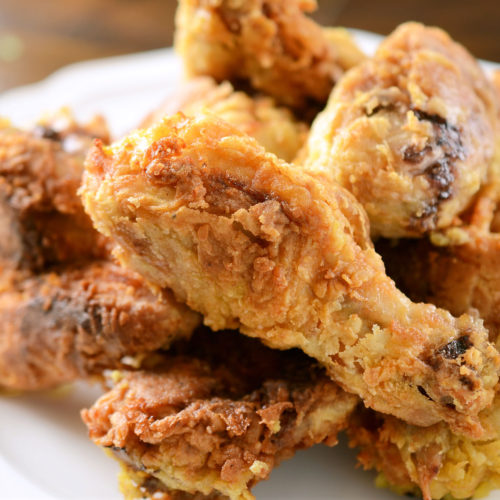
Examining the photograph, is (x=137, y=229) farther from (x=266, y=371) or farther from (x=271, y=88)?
(x=271, y=88)

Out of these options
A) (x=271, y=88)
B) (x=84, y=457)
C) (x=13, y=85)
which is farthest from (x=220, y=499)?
(x=13, y=85)

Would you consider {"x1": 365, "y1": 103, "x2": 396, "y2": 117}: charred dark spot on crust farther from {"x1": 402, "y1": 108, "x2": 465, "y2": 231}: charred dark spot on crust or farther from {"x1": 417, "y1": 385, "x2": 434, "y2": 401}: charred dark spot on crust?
{"x1": 417, "y1": 385, "x2": 434, "y2": 401}: charred dark spot on crust

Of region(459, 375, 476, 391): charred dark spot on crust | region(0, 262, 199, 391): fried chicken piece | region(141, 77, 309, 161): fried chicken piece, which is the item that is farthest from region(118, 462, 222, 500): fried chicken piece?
region(141, 77, 309, 161): fried chicken piece

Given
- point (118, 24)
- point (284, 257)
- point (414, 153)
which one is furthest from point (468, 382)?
point (118, 24)

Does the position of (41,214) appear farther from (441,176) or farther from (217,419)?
(441,176)

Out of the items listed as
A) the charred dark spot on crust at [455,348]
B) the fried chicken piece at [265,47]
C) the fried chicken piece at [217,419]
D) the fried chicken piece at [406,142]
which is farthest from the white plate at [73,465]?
the fried chicken piece at [265,47]

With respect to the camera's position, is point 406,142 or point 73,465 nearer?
point 406,142

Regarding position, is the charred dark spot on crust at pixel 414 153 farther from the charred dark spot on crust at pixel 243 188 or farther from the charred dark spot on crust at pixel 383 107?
the charred dark spot on crust at pixel 243 188

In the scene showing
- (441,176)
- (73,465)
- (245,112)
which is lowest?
(73,465)
